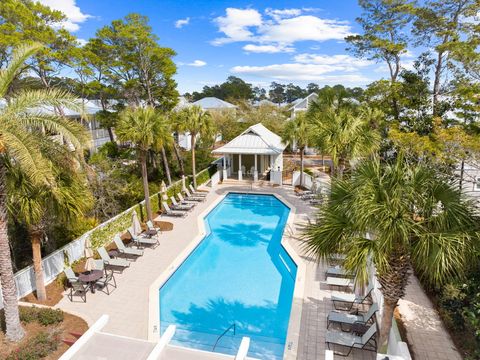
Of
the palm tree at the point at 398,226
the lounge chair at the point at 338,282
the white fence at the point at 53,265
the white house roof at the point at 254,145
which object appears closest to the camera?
the palm tree at the point at 398,226

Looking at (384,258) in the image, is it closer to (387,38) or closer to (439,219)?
(439,219)

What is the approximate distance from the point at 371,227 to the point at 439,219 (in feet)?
3.96

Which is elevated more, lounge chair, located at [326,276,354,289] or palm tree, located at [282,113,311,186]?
palm tree, located at [282,113,311,186]

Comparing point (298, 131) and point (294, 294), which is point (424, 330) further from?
point (298, 131)

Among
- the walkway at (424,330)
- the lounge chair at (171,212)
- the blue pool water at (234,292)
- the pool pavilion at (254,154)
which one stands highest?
the pool pavilion at (254,154)

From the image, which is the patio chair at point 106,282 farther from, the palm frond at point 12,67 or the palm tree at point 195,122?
the palm tree at point 195,122

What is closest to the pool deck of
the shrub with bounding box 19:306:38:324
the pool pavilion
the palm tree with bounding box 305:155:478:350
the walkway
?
the shrub with bounding box 19:306:38:324

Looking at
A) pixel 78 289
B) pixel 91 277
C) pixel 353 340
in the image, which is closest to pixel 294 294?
pixel 353 340

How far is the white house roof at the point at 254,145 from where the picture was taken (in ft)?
90.6

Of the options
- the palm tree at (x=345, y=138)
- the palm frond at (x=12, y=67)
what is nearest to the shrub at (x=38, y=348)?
the palm frond at (x=12, y=67)

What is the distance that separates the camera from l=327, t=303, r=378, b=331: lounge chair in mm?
9148

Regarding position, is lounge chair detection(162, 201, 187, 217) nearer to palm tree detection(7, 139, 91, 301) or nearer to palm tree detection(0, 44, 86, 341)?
palm tree detection(7, 139, 91, 301)

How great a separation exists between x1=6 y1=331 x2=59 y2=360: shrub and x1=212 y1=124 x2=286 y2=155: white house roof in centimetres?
2038

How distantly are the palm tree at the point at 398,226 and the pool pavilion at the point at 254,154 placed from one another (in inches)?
834
